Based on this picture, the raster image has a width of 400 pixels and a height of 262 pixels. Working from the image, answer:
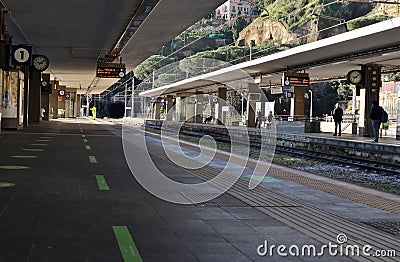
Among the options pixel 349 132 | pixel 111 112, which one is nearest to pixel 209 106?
pixel 111 112

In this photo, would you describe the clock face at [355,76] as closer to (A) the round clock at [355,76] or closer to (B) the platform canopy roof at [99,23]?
(A) the round clock at [355,76]

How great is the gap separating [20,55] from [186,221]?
18412mm

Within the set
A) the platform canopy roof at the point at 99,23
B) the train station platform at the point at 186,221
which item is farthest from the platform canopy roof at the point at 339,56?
the train station platform at the point at 186,221

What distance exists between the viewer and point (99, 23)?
2248 cm

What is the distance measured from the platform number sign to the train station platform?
12.7 m

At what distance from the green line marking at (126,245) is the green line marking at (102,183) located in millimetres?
3046

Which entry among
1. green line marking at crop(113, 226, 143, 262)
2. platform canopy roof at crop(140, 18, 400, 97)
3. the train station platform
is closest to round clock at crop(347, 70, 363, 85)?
platform canopy roof at crop(140, 18, 400, 97)

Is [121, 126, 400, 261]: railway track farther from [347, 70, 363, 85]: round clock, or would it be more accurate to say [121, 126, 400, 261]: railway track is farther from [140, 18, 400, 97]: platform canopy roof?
[347, 70, 363, 85]: round clock

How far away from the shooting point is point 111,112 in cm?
10625

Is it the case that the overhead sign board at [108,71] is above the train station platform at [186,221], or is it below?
above

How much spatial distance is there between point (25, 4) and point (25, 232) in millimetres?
14999

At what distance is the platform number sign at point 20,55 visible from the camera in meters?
22.7

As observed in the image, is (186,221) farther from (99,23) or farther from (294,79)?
(294,79)

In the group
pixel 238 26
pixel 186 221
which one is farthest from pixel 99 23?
pixel 238 26
